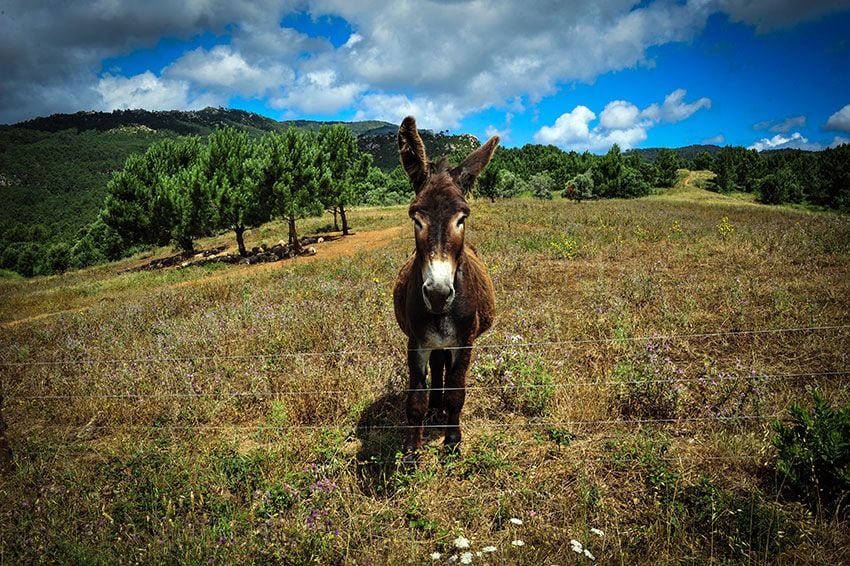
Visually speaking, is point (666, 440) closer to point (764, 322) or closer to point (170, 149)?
point (764, 322)

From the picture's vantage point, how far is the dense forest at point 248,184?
3041 cm

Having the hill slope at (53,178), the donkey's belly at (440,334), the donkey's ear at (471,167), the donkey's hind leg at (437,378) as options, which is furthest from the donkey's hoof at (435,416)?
the hill slope at (53,178)

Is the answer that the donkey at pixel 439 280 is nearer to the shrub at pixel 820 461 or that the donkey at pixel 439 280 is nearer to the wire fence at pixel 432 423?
the wire fence at pixel 432 423

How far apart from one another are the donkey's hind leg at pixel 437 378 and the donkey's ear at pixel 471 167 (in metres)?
1.83

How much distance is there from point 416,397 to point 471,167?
7.69ft

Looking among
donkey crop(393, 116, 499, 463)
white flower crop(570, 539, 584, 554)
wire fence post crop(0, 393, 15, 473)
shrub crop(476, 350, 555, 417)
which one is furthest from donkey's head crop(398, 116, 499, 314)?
wire fence post crop(0, 393, 15, 473)

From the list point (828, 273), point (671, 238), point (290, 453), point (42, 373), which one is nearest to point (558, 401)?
point (290, 453)

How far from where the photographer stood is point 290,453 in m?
4.20

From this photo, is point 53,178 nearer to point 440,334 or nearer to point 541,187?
point 541,187

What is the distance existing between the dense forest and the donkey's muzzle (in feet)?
6.47

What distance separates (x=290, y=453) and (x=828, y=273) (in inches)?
503

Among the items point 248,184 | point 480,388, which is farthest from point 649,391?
point 248,184

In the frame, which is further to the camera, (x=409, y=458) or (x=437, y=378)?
(x=437, y=378)

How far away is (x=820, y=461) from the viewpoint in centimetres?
313
